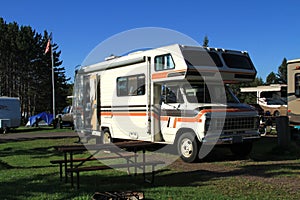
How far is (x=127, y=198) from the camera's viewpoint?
6.00 metres

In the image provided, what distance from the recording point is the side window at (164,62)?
10.7 meters

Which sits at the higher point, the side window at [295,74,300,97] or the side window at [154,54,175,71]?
the side window at [154,54,175,71]

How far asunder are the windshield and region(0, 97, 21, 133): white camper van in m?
21.5

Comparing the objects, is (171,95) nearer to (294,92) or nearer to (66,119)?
(294,92)

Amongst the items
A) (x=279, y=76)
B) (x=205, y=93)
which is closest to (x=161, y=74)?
(x=205, y=93)

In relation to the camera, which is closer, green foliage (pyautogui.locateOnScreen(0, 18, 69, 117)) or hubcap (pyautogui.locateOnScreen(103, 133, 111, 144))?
hubcap (pyautogui.locateOnScreen(103, 133, 111, 144))

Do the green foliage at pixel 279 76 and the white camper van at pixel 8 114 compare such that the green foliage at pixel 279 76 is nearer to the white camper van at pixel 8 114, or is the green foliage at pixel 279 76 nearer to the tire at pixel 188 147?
the white camper van at pixel 8 114

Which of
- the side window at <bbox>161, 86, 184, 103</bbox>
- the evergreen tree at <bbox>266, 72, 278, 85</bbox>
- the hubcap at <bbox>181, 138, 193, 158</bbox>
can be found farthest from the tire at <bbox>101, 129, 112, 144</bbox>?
the evergreen tree at <bbox>266, 72, 278, 85</bbox>

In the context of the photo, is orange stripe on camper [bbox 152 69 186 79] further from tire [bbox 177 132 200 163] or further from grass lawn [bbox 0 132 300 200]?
grass lawn [bbox 0 132 300 200]

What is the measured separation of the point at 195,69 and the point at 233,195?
175 inches

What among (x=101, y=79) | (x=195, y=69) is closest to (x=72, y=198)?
(x=195, y=69)

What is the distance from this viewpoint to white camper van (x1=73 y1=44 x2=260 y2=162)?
10.2 m

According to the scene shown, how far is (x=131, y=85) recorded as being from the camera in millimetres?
12430

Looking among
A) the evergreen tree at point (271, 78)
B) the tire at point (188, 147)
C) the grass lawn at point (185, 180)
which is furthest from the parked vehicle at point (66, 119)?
the evergreen tree at point (271, 78)
